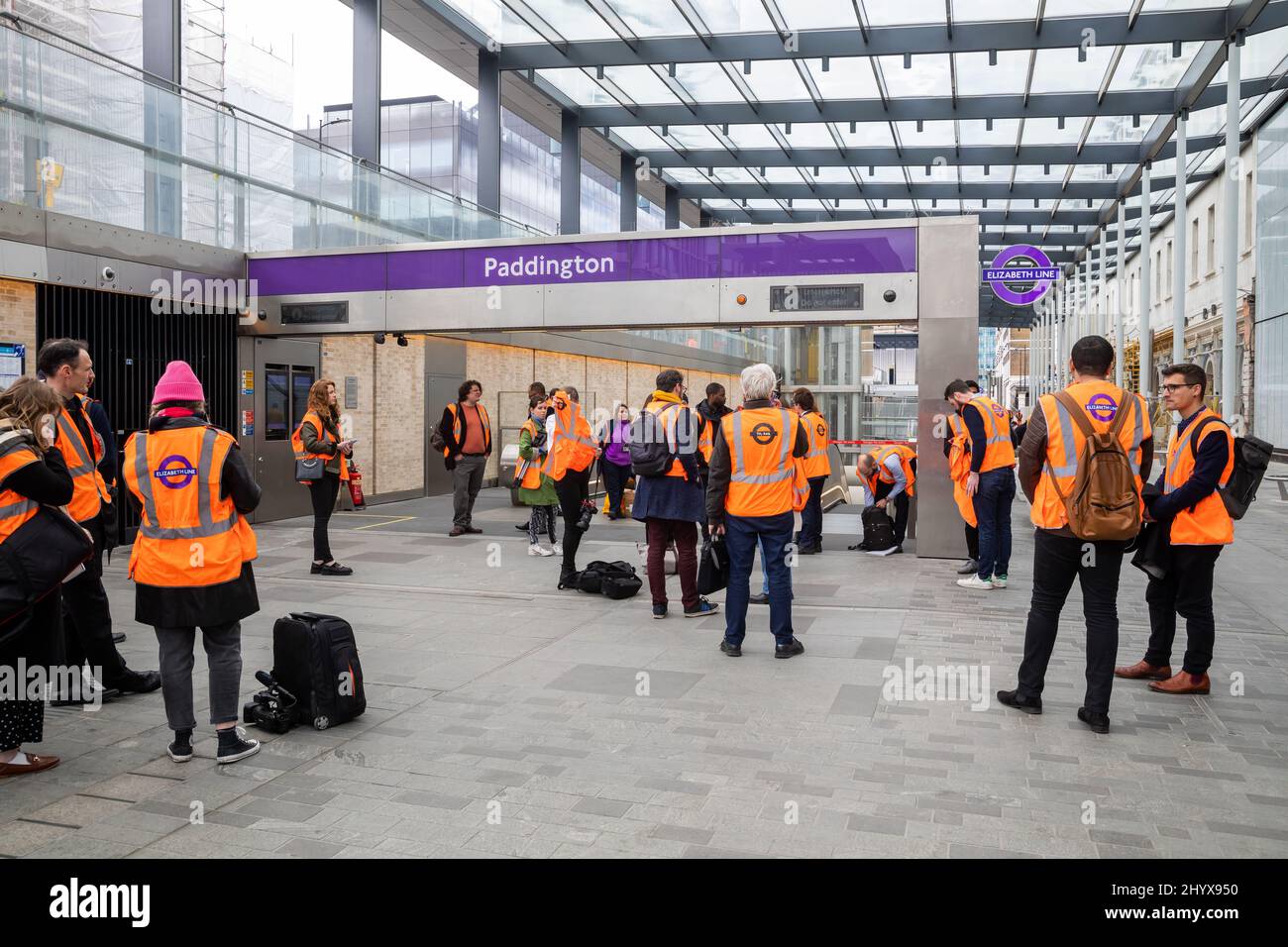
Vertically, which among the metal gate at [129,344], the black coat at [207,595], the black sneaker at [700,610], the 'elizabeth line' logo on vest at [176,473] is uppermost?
the metal gate at [129,344]

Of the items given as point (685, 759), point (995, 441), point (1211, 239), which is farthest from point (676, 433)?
point (1211, 239)

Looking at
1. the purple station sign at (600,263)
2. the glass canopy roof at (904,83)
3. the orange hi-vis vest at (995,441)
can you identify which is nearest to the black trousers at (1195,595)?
the orange hi-vis vest at (995,441)

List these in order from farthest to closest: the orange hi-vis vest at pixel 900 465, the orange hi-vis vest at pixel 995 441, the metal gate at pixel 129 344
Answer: the orange hi-vis vest at pixel 900 465 < the metal gate at pixel 129 344 < the orange hi-vis vest at pixel 995 441

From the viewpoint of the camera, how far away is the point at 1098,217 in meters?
30.6

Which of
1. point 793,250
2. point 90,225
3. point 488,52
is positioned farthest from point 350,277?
point 488,52

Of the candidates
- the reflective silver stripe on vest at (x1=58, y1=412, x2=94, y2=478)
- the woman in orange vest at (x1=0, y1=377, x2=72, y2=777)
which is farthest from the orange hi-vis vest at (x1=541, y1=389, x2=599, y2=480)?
the woman in orange vest at (x1=0, y1=377, x2=72, y2=777)

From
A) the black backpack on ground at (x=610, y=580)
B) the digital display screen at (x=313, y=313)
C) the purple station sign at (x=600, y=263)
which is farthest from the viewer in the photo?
the digital display screen at (x=313, y=313)

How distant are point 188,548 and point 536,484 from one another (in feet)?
20.1

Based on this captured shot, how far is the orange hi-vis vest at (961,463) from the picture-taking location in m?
9.27

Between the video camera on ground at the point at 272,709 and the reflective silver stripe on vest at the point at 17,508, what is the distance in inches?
48.9

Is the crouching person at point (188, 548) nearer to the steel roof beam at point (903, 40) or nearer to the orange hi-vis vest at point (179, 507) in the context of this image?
the orange hi-vis vest at point (179, 507)

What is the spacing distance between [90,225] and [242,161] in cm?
282
